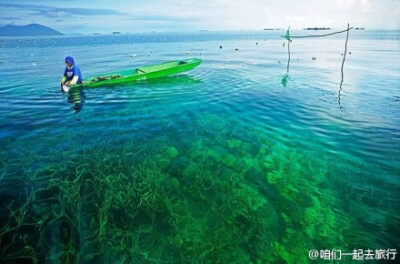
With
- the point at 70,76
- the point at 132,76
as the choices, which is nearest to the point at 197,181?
the point at 132,76

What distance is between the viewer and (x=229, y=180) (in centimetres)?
864

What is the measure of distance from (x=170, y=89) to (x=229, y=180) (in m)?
13.5

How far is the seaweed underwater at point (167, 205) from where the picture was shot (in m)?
6.10

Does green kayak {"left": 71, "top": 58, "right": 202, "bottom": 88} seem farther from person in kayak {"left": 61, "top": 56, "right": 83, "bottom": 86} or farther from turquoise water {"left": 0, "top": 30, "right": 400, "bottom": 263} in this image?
turquoise water {"left": 0, "top": 30, "right": 400, "bottom": 263}

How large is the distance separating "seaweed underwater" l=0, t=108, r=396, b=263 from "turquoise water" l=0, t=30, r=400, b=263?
1.3 inches

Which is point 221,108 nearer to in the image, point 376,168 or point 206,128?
point 206,128

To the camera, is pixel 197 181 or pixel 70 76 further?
pixel 70 76

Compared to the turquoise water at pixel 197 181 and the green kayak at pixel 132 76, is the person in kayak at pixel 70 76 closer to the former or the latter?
the green kayak at pixel 132 76

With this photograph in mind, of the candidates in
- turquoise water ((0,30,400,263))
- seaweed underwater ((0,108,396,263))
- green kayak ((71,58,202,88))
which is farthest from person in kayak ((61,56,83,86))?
seaweed underwater ((0,108,396,263))

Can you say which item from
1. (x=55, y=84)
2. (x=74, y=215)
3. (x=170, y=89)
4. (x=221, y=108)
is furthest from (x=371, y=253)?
(x=55, y=84)

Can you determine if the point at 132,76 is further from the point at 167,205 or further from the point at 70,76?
the point at 167,205

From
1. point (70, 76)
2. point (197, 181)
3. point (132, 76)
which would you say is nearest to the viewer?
point (197, 181)

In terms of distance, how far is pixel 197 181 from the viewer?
337 inches

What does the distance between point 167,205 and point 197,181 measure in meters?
1.51
